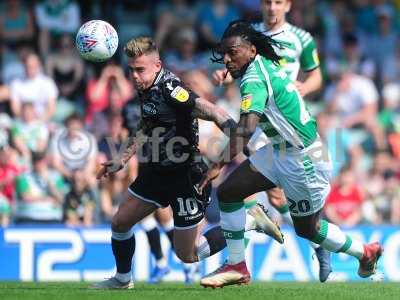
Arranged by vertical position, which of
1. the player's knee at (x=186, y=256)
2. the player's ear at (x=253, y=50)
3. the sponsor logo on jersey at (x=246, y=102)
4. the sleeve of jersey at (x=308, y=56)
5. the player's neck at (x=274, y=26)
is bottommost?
the player's knee at (x=186, y=256)

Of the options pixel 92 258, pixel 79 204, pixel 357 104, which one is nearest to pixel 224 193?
pixel 92 258

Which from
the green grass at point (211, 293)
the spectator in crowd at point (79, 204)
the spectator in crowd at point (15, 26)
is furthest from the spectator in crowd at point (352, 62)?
the green grass at point (211, 293)

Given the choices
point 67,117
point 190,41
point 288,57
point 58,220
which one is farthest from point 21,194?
point 288,57

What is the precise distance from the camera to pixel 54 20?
673 inches

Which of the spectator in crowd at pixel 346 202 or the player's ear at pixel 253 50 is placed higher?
the player's ear at pixel 253 50

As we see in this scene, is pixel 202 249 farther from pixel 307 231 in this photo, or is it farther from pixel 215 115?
pixel 215 115

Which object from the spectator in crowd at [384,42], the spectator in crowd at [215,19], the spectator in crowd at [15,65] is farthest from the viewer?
the spectator in crowd at [384,42]

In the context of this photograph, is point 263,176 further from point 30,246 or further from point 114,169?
point 30,246

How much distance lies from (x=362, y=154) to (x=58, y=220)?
17.0 ft

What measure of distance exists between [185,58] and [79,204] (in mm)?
3268

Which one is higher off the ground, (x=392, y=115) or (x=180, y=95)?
(x=180, y=95)

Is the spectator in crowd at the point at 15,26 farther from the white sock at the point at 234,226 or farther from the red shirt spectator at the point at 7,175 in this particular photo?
the white sock at the point at 234,226

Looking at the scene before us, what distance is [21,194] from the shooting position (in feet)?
49.3

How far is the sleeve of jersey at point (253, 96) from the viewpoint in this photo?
898 centimetres
